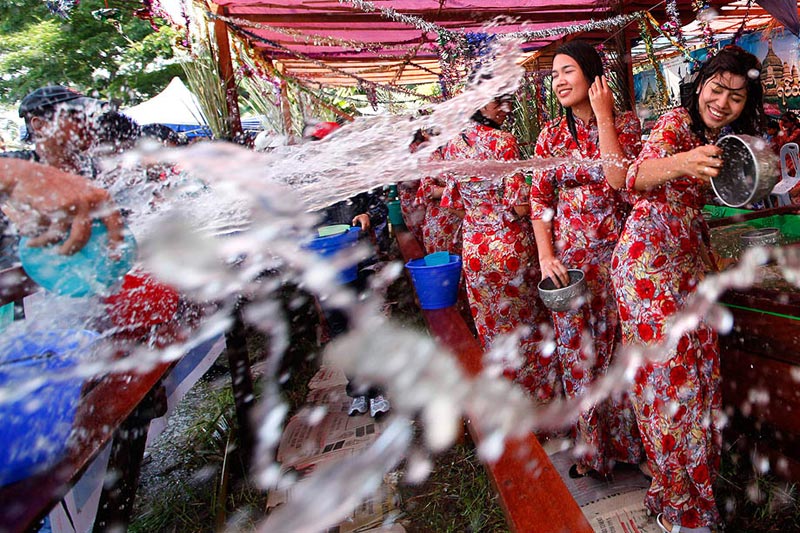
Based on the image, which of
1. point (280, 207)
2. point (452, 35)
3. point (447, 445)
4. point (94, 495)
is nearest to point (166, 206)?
point (280, 207)

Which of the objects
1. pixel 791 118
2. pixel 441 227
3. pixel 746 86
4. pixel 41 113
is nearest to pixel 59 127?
pixel 41 113

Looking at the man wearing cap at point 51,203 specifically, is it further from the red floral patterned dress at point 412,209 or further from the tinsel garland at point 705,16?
the tinsel garland at point 705,16

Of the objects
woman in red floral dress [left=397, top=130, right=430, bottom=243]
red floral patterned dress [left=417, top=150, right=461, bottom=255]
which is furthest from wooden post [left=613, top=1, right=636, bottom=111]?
woman in red floral dress [left=397, top=130, right=430, bottom=243]

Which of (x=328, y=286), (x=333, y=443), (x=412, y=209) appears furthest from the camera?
(x=412, y=209)

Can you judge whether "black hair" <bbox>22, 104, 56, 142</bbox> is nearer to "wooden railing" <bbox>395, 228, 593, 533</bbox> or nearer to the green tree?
"wooden railing" <bbox>395, 228, 593, 533</bbox>

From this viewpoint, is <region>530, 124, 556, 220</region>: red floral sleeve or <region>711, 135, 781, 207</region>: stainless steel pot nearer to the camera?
<region>711, 135, 781, 207</region>: stainless steel pot

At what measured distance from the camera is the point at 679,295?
1.84 meters

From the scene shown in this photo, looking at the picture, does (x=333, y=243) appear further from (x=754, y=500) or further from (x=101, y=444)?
(x=754, y=500)

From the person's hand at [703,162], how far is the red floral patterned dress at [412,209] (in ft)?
13.7

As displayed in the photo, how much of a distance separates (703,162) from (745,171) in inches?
8.2

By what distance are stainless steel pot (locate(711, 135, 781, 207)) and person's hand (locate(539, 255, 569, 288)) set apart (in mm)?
639

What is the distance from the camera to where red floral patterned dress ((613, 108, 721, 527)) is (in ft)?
5.99

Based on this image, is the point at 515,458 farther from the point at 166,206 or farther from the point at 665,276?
the point at 166,206

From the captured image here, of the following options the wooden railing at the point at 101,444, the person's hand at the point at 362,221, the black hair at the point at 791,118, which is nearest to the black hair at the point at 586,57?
the person's hand at the point at 362,221
